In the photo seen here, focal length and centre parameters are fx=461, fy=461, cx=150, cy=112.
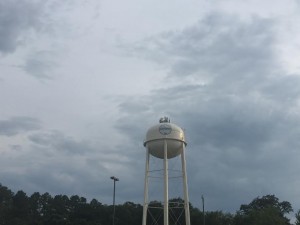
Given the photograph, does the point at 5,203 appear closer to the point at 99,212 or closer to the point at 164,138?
the point at 99,212

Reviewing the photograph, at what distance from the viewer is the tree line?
82.3 meters

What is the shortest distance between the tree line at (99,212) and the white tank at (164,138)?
76.0 ft

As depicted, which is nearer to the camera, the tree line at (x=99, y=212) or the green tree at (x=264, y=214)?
the green tree at (x=264, y=214)

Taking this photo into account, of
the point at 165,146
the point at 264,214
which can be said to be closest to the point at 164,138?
the point at 165,146

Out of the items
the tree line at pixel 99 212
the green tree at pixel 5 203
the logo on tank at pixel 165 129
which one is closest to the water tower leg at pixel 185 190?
the logo on tank at pixel 165 129

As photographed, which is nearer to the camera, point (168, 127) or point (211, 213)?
point (168, 127)

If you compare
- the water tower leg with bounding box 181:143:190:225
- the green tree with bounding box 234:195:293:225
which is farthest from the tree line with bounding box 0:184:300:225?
the water tower leg with bounding box 181:143:190:225

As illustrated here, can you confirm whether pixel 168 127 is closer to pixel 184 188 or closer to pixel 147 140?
pixel 147 140

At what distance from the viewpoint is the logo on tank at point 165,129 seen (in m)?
44.0

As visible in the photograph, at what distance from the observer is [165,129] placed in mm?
44156

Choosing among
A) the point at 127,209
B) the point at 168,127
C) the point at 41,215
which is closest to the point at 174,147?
the point at 168,127

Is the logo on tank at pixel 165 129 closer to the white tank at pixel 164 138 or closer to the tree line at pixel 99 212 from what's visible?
the white tank at pixel 164 138

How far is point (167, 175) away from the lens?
4338cm

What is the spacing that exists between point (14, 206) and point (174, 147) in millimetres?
82494
